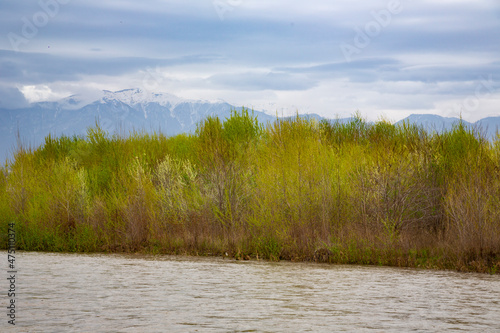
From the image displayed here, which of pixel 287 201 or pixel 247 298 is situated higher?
pixel 287 201

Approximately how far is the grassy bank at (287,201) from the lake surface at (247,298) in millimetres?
1606

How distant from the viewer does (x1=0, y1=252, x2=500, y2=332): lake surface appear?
421 inches

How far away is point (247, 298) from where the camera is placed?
13781 millimetres

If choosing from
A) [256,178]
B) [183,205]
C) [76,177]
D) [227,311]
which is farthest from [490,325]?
[76,177]

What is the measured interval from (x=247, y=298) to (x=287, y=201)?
9.22 meters

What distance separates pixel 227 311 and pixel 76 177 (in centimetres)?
1919

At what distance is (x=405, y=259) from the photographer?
20.1 meters

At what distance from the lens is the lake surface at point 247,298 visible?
10.7 metres

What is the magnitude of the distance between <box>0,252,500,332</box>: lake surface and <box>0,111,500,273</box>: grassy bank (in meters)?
1.61

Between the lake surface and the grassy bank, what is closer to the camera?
the lake surface

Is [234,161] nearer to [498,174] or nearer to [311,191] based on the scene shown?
[311,191]

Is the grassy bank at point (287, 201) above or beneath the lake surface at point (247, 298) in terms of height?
above

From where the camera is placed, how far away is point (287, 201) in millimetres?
22672

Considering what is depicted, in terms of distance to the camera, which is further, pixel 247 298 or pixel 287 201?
pixel 287 201
